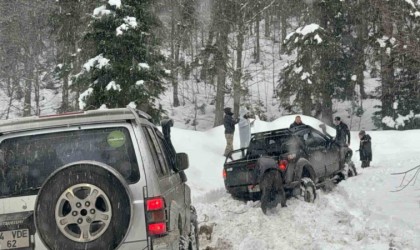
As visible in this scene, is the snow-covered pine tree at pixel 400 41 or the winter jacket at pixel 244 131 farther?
the winter jacket at pixel 244 131

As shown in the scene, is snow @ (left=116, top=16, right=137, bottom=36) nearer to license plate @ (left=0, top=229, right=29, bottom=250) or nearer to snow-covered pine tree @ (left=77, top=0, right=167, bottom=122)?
snow-covered pine tree @ (left=77, top=0, right=167, bottom=122)

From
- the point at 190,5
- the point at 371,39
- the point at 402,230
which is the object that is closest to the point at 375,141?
the point at 371,39

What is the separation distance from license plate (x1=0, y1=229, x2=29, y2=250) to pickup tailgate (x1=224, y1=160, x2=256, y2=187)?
8.00 meters

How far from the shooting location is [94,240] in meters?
4.01

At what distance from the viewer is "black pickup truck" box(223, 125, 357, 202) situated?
11.6 metres

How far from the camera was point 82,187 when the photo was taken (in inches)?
158

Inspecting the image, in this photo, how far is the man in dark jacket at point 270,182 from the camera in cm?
1092

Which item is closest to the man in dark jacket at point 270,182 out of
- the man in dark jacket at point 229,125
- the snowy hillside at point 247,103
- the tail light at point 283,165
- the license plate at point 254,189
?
the tail light at point 283,165

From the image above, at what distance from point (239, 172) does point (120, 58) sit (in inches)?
283

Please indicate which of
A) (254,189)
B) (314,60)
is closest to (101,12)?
(254,189)

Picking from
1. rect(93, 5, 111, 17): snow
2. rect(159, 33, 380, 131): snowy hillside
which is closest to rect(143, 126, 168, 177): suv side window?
rect(93, 5, 111, 17): snow

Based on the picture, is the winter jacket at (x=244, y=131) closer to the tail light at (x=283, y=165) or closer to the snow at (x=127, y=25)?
the snow at (x=127, y=25)

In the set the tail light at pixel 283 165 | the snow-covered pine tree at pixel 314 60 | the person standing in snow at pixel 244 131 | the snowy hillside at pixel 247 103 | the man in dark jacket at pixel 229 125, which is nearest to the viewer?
the tail light at pixel 283 165

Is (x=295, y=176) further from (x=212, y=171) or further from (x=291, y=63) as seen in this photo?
(x=291, y=63)
